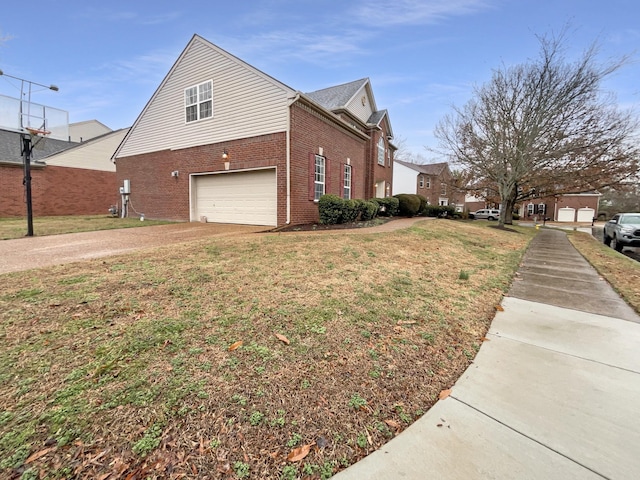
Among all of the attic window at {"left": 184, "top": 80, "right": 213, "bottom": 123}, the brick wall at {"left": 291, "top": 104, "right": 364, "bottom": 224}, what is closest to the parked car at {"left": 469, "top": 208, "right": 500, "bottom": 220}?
the brick wall at {"left": 291, "top": 104, "right": 364, "bottom": 224}

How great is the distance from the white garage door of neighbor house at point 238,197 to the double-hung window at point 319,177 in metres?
1.96

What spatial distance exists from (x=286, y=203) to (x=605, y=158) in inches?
862

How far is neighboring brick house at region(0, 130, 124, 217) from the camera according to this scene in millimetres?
15961

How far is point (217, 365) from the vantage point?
2.24 metres

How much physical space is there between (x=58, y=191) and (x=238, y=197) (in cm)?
1425

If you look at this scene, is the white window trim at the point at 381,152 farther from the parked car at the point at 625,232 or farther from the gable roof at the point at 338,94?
the parked car at the point at 625,232

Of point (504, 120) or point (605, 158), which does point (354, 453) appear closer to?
point (504, 120)

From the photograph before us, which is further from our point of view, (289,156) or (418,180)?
(418,180)

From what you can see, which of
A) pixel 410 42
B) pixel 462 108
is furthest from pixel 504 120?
pixel 410 42

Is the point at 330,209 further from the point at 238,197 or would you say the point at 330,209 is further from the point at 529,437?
the point at 529,437

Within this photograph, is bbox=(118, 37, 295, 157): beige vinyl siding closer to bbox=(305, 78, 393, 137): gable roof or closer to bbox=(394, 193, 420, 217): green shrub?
bbox=(305, 78, 393, 137): gable roof

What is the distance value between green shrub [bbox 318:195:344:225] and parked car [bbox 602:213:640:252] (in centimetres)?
1189

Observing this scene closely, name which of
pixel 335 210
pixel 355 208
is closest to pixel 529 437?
pixel 335 210

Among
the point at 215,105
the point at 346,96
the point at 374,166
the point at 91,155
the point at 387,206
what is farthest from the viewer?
the point at 91,155
